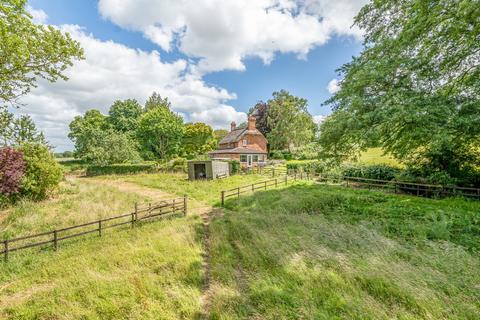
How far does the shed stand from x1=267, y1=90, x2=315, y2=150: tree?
2210 centimetres

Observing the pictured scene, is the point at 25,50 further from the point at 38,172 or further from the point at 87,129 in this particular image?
the point at 87,129

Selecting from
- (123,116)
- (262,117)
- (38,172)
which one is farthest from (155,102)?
(38,172)

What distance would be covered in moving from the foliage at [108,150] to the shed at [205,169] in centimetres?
1931

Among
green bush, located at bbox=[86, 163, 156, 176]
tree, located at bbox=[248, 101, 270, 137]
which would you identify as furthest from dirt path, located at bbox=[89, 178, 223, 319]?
tree, located at bbox=[248, 101, 270, 137]

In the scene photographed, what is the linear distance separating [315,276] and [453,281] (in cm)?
265

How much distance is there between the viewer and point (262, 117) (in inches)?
1913

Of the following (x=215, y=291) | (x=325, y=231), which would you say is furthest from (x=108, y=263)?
(x=325, y=231)

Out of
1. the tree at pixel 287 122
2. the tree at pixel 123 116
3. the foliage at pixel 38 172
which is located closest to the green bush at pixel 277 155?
the tree at pixel 287 122

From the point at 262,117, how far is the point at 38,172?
39.4 m

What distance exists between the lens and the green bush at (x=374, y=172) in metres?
18.0

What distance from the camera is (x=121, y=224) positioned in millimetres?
9562

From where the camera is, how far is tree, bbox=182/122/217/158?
4819cm

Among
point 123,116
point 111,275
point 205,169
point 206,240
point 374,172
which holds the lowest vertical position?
point 206,240

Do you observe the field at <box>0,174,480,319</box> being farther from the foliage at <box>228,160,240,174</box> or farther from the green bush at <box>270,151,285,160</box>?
the green bush at <box>270,151,285,160</box>
